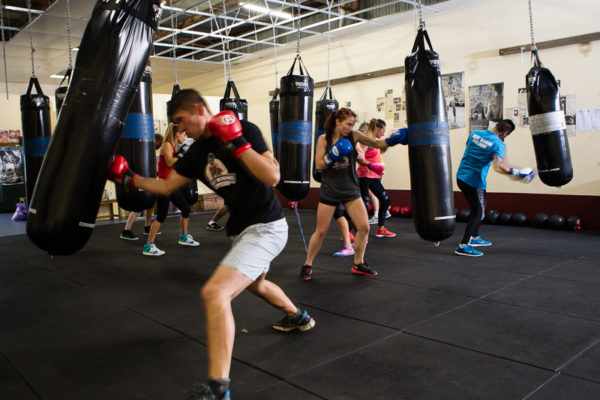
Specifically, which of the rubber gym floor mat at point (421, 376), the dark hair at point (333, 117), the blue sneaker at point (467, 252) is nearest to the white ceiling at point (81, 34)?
the dark hair at point (333, 117)

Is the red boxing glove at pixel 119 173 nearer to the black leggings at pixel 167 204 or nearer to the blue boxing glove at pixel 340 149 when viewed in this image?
the blue boxing glove at pixel 340 149

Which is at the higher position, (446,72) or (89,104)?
(446,72)

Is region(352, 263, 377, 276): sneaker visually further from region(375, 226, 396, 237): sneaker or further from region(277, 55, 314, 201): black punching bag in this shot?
region(375, 226, 396, 237): sneaker

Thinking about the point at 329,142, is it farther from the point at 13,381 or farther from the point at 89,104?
the point at 13,381

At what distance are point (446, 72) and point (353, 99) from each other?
6.72 ft

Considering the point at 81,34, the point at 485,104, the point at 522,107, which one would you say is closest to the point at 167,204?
the point at 485,104

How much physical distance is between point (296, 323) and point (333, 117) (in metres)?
1.93

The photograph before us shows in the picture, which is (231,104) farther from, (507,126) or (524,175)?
(524,175)

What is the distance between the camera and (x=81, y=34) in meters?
9.16

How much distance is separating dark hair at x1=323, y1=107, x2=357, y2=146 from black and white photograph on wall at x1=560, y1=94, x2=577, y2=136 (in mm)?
4323

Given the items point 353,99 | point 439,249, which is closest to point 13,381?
point 439,249

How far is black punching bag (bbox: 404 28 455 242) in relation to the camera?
2838 mm

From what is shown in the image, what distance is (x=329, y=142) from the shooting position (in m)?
4.05

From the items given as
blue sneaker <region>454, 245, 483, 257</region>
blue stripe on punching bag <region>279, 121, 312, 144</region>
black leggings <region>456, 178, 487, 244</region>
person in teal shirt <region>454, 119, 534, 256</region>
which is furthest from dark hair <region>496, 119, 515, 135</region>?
blue stripe on punching bag <region>279, 121, 312, 144</region>
